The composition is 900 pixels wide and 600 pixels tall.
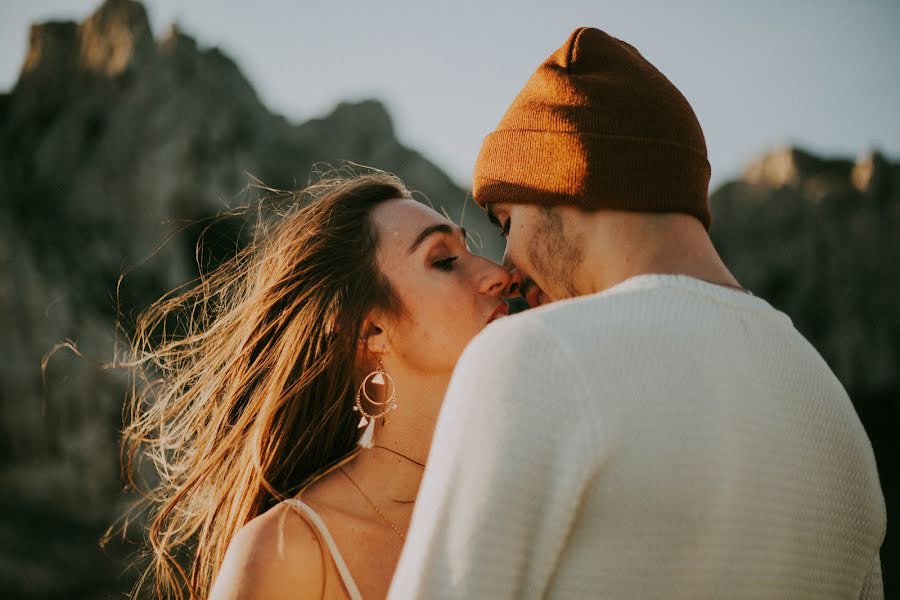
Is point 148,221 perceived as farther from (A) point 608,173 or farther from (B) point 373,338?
(A) point 608,173

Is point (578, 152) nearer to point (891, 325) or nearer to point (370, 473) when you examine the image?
point (370, 473)

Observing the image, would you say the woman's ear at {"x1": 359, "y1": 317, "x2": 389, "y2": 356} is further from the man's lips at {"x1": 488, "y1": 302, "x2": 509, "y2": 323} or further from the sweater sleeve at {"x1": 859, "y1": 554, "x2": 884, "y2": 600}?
the sweater sleeve at {"x1": 859, "y1": 554, "x2": 884, "y2": 600}

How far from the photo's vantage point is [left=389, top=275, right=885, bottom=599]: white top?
1.20 meters

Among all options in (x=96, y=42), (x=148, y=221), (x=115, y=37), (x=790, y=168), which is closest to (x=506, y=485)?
(x=148, y=221)

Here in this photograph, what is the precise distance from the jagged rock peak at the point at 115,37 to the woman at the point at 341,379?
1723 cm

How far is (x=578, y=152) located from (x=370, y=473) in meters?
1.32

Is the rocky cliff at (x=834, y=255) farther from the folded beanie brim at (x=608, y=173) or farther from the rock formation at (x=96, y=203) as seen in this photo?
the folded beanie brim at (x=608, y=173)

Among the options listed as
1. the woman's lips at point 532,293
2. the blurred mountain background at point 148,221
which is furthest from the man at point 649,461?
the blurred mountain background at point 148,221

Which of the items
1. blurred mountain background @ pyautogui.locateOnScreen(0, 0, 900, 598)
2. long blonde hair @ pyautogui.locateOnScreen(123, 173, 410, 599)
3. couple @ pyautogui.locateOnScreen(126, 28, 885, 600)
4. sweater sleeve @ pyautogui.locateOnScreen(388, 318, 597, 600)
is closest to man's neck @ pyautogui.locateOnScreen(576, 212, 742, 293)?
couple @ pyautogui.locateOnScreen(126, 28, 885, 600)

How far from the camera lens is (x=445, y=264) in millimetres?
2717

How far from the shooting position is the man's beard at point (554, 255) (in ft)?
6.31

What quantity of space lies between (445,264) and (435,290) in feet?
0.46

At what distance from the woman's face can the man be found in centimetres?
99

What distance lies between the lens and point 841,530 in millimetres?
1473
